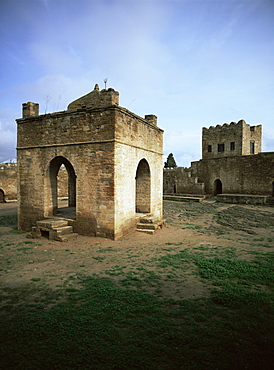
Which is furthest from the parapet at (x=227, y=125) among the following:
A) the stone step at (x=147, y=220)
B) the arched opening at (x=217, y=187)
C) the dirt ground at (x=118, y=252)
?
the stone step at (x=147, y=220)

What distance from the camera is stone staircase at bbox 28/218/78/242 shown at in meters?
8.81

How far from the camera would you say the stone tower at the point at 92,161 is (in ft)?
28.3

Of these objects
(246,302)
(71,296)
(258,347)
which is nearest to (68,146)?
(71,296)

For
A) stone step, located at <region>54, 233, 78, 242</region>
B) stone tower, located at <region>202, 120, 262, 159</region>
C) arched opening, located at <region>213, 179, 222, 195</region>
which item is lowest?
stone step, located at <region>54, 233, 78, 242</region>

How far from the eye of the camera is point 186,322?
365 cm

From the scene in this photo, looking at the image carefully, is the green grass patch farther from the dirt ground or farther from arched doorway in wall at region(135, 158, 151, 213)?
arched doorway in wall at region(135, 158, 151, 213)

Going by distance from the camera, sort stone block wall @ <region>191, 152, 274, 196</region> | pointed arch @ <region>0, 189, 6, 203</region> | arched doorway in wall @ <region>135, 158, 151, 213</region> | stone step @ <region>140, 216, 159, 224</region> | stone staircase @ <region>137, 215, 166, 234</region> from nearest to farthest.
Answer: stone staircase @ <region>137, 215, 166, 234</region> < stone step @ <region>140, 216, 159, 224</region> < arched doorway in wall @ <region>135, 158, 151, 213</region> < stone block wall @ <region>191, 152, 274, 196</region> < pointed arch @ <region>0, 189, 6, 203</region>

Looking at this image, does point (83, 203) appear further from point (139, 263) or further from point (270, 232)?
point (270, 232)

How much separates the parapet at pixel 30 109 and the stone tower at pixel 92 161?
0.04 metres

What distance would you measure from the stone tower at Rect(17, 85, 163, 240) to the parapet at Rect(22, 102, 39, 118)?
42mm

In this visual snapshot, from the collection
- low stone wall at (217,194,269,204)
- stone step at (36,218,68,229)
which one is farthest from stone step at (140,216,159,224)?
low stone wall at (217,194,269,204)

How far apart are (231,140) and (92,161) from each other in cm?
2579

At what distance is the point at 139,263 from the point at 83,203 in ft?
12.2

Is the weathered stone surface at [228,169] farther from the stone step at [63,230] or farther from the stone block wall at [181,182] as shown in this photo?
the stone step at [63,230]
